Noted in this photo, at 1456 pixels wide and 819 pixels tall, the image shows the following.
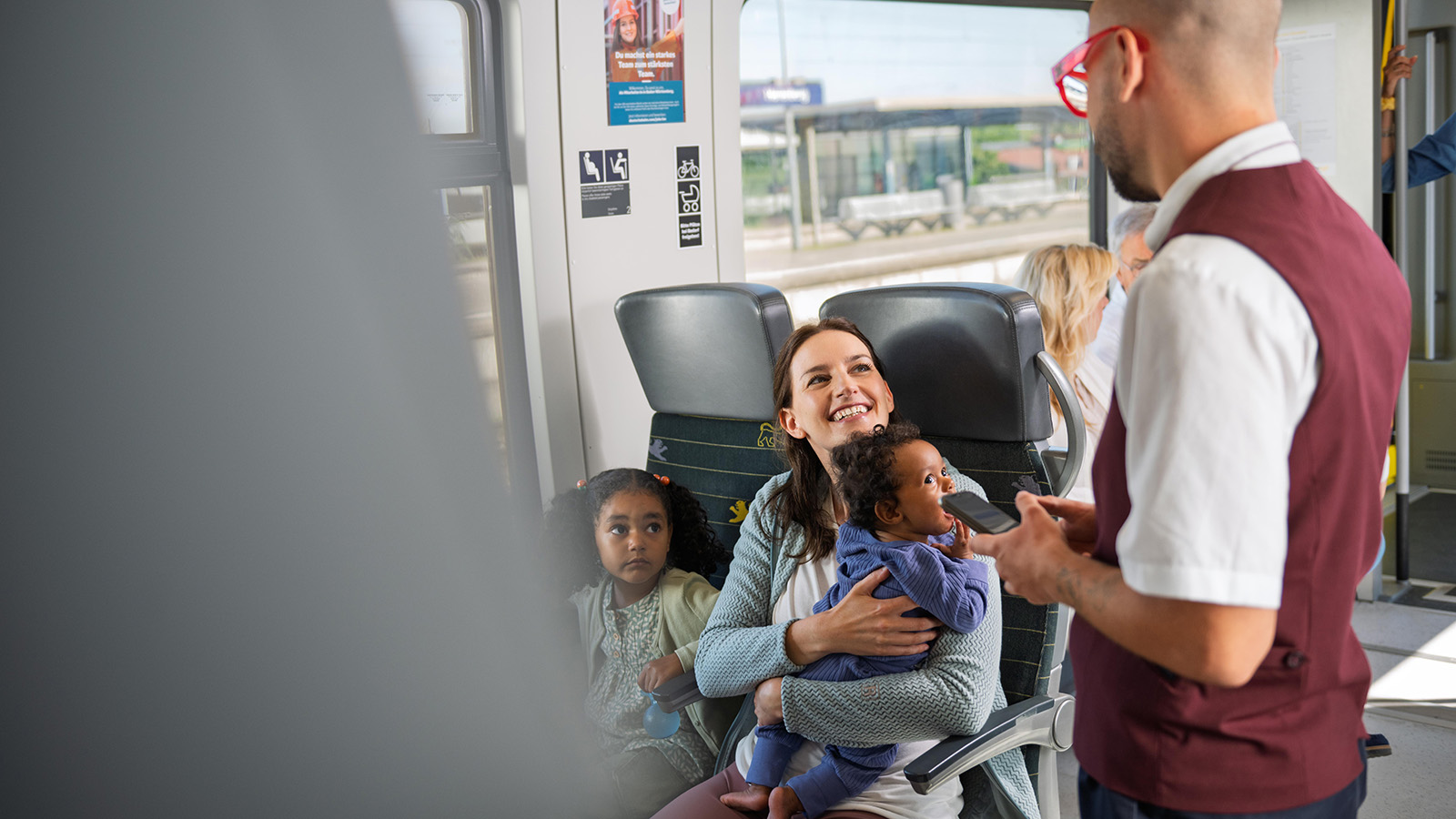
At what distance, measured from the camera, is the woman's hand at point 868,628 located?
1767 millimetres

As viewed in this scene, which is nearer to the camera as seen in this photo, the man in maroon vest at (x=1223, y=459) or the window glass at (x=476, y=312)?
the window glass at (x=476, y=312)

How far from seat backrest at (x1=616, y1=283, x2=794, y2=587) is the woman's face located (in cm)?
21

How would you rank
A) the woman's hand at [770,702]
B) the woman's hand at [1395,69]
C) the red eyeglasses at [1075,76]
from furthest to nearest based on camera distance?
the woman's hand at [1395,69] < the woman's hand at [770,702] < the red eyeglasses at [1075,76]

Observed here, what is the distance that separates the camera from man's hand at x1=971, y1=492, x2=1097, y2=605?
1.08 metres

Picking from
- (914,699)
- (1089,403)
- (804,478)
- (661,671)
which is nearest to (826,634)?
(914,699)

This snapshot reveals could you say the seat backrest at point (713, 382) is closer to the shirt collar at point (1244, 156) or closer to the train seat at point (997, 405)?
the train seat at point (997, 405)

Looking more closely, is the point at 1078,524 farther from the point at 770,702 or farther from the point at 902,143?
the point at 902,143

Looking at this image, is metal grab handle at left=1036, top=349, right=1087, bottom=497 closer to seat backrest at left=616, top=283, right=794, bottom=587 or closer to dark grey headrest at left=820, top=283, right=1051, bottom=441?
dark grey headrest at left=820, top=283, right=1051, bottom=441

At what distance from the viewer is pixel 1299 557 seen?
38.2 inches

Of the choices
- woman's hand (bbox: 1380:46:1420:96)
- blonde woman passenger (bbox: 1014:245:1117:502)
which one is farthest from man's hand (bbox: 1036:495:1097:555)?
woman's hand (bbox: 1380:46:1420:96)

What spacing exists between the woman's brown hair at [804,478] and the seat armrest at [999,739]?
451 millimetres

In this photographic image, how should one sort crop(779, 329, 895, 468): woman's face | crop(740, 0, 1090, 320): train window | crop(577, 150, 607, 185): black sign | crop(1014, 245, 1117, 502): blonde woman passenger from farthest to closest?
1. crop(740, 0, 1090, 320): train window
2. crop(1014, 245, 1117, 502): blonde woman passenger
3. crop(577, 150, 607, 185): black sign
4. crop(779, 329, 895, 468): woman's face

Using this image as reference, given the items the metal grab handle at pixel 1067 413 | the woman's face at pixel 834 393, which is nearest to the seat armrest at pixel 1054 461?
the metal grab handle at pixel 1067 413

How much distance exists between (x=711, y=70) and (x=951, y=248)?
694cm
